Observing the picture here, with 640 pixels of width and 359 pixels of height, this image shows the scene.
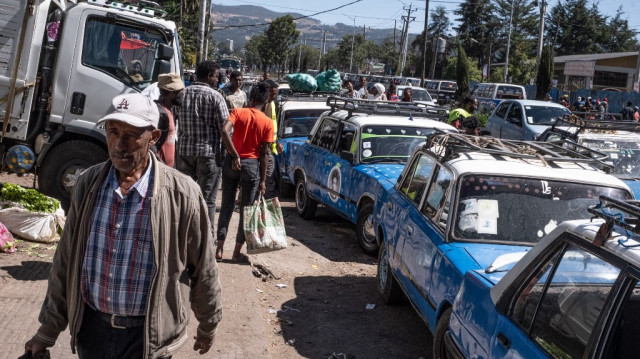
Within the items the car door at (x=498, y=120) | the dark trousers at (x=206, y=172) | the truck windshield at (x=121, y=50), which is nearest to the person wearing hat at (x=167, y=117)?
the dark trousers at (x=206, y=172)

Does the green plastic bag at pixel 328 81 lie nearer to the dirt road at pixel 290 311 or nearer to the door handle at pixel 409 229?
the dirt road at pixel 290 311

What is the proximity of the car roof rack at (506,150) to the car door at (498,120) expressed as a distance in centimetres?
1244

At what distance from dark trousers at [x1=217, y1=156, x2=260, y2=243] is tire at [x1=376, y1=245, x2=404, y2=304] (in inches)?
59.3

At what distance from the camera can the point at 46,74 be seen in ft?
29.3

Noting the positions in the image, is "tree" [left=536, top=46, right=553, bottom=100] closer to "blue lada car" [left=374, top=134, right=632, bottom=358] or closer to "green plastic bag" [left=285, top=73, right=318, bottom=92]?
"green plastic bag" [left=285, top=73, right=318, bottom=92]

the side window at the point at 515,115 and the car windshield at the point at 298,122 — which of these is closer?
the car windshield at the point at 298,122

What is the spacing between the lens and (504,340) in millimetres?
3697

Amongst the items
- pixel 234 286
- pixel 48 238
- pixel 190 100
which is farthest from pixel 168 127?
pixel 48 238

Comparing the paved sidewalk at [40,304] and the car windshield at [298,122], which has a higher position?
the car windshield at [298,122]

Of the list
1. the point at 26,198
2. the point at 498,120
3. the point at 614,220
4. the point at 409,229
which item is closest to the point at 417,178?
the point at 409,229

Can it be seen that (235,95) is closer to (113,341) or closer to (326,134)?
(326,134)

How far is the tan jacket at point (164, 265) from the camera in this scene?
9.82ft

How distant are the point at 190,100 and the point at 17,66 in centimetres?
246

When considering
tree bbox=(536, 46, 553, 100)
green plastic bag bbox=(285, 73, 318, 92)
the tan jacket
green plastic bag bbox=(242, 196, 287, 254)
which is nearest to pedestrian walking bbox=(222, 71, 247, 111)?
green plastic bag bbox=(242, 196, 287, 254)
